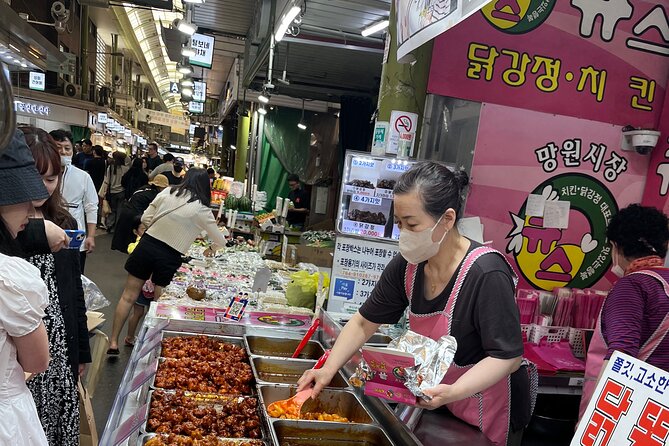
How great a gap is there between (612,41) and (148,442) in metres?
4.90

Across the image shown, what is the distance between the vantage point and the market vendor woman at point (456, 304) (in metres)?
1.89

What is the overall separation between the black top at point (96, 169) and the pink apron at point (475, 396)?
9848 millimetres

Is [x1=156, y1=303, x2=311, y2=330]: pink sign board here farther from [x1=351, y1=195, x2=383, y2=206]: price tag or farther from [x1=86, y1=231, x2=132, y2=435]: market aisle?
[x1=86, y1=231, x2=132, y2=435]: market aisle

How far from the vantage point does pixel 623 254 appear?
9.46 feet

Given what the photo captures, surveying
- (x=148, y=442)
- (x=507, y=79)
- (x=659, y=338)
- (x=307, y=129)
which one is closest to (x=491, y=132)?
(x=507, y=79)

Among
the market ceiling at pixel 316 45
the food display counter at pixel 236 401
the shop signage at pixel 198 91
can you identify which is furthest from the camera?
the shop signage at pixel 198 91

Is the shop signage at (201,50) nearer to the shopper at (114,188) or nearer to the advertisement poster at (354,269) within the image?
the shopper at (114,188)

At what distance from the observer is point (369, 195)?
3775 mm

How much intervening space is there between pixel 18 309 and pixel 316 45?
7.57 metres

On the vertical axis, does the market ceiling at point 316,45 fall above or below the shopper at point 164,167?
above

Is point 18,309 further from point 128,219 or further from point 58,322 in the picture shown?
point 128,219

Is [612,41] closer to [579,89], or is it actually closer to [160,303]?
[579,89]

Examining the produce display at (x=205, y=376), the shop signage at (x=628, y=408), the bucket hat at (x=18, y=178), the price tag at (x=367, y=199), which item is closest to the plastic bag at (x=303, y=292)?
the price tag at (x=367, y=199)

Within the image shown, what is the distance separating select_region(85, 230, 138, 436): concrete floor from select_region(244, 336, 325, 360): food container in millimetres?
1819
